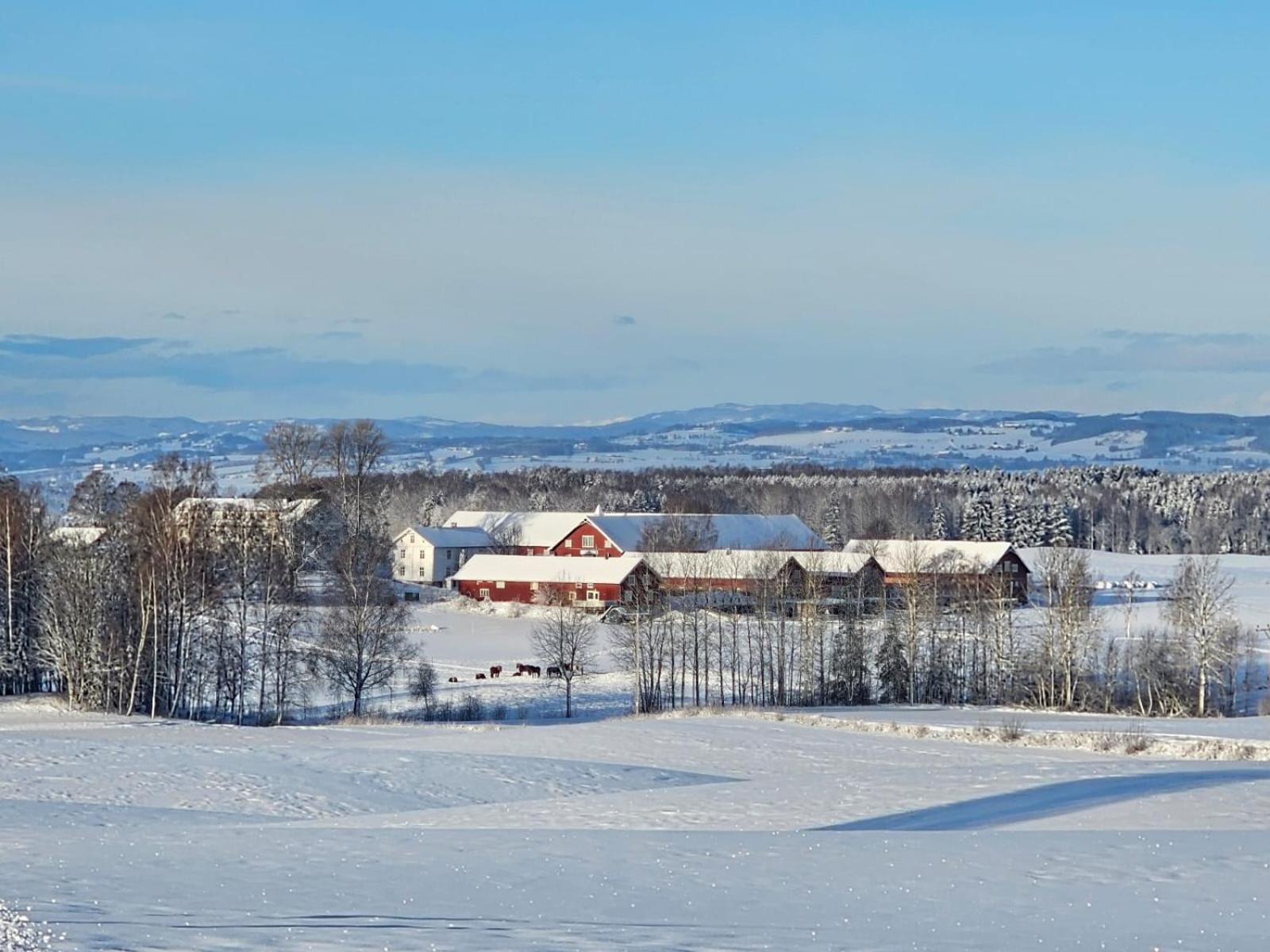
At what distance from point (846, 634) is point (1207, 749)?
67.8 ft

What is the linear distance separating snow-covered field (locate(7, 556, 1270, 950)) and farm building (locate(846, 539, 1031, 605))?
29.2 metres

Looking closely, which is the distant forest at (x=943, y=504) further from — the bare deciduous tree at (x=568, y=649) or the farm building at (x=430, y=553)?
the bare deciduous tree at (x=568, y=649)

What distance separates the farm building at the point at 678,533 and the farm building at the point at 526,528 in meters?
2.09

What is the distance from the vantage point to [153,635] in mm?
48188

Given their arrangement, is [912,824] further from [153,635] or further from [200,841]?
[153,635]

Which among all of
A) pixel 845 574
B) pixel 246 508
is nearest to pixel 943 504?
pixel 845 574

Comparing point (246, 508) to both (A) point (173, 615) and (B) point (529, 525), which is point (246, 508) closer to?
(A) point (173, 615)

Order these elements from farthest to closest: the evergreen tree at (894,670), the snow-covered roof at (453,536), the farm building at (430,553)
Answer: the snow-covered roof at (453,536), the farm building at (430,553), the evergreen tree at (894,670)

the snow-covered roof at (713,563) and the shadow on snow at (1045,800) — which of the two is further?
the snow-covered roof at (713,563)

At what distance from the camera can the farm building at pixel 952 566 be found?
222 feet

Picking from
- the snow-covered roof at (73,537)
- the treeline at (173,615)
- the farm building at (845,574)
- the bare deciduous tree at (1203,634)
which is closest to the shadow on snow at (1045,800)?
the bare deciduous tree at (1203,634)

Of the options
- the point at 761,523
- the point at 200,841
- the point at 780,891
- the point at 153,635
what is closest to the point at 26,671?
the point at 153,635

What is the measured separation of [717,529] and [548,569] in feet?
53.6

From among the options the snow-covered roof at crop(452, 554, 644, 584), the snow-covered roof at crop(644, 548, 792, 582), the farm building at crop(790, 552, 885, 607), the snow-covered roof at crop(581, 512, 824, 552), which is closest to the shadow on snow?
the snow-covered roof at crop(644, 548, 792, 582)
